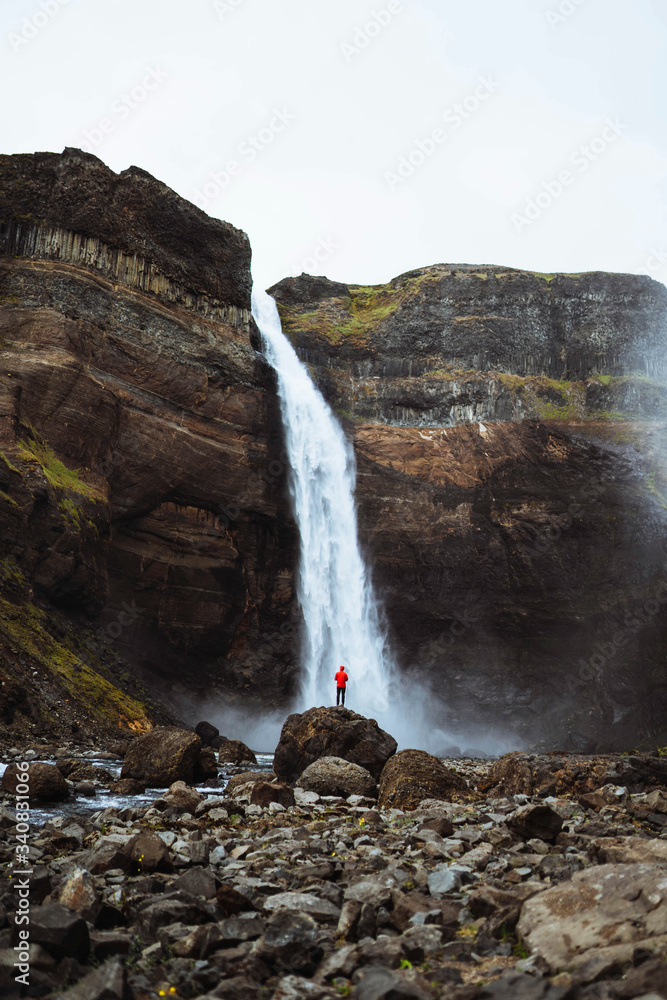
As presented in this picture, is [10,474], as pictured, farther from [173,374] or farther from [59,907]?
[59,907]

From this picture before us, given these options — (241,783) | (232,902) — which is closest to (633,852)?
(232,902)

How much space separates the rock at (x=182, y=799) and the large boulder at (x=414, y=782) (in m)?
3.53

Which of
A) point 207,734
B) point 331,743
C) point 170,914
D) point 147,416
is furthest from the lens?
point 147,416

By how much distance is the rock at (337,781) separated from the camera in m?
14.8

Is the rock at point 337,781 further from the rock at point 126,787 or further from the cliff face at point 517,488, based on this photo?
the cliff face at point 517,488

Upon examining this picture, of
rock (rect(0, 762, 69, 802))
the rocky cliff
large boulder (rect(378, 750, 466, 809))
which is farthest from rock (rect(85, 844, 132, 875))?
the rocky cliff

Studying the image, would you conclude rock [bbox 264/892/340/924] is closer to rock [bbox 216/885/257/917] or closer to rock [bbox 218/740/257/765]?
rock [bbox 216/885/257/917]

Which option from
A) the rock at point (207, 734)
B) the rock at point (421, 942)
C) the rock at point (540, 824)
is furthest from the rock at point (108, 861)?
the rock at point (207, 734)

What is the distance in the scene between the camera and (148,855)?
7648 millimetres

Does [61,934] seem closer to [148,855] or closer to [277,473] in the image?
[148,855]

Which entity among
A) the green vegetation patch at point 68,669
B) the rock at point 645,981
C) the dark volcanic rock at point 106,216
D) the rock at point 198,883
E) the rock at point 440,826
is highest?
the dark volcanic rock at point 106,216

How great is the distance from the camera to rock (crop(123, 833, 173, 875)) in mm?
7594

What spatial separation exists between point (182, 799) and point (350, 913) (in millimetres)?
7095

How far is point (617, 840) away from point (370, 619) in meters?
33.6
